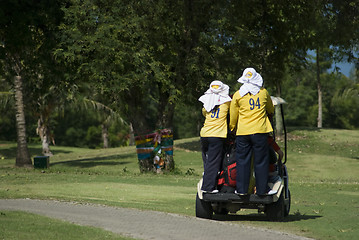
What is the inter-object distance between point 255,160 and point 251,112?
77 centimetres

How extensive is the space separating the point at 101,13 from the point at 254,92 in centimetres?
1648

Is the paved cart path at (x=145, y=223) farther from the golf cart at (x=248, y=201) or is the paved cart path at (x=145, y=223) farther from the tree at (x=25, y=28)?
the tree at (x=25, y=28)

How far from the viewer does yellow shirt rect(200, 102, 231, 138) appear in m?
11.1

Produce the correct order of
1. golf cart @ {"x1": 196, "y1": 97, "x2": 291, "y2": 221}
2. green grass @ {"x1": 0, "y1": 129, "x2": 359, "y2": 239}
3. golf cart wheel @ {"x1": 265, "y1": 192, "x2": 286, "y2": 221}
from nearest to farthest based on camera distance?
1. golf cart @ {"x1": 196, "y1": 97, "x2": 291, "y2": 221}
2. golf cart wheel @ {"x1": 265, "y1": 192, "x2": 286, "y2": 221}
3. green grass @ {"x1": 0, "y1": 129, "x2": 359, "y2": 239}

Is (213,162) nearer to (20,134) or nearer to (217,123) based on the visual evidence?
(217,123)

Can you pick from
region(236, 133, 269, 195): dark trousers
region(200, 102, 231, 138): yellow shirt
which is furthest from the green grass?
region(200, 102, 231, 138): yellow shirt

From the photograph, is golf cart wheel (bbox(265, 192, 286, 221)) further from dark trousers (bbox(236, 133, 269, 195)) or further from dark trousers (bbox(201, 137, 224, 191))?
dark trousers (bbox(201, 137, 224, 191))

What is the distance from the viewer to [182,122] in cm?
9938

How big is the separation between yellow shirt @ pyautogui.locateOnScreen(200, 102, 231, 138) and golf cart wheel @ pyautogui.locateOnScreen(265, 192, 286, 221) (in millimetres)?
1405

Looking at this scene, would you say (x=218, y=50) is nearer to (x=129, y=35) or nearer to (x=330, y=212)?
(x=129, y=35)

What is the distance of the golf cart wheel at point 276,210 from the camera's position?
1126 cm

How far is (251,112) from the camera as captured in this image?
10969mm

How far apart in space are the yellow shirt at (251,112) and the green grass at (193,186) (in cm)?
153

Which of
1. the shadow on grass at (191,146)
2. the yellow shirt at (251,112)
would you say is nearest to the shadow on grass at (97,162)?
the shadow on grass at (191,146)
